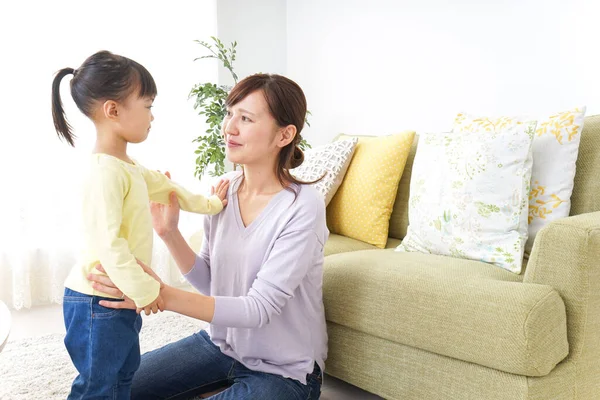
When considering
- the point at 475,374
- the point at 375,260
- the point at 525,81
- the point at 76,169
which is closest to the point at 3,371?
the point at 76,169

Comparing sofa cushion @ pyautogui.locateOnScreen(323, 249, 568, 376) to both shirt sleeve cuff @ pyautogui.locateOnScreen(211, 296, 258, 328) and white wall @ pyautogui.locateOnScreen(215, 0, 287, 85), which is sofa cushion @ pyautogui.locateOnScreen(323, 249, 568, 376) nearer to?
shirt sleeve cuff @ pyautogui.locateOnScreen(211, 296, 258, 328)

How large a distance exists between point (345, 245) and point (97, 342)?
1188mm

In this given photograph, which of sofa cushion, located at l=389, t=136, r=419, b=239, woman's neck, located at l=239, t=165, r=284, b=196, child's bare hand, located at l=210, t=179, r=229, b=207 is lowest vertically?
sofa cushion, located at l=389, t=136, r=419, b=239

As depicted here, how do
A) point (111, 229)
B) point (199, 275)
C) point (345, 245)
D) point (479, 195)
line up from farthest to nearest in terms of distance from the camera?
point (345, 245), point (479, 195), point (199, 275), point (111, 229)

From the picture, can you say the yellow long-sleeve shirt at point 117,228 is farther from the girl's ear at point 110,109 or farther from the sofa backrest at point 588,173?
the sofa backrest at point 588,173

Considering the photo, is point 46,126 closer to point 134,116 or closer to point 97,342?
point 134,116

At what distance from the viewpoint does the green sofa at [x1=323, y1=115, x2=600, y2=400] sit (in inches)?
62.2

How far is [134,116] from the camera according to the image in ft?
4.86

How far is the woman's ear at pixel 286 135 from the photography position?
1718 mm

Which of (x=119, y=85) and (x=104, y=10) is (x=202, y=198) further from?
(x=104, y=10)

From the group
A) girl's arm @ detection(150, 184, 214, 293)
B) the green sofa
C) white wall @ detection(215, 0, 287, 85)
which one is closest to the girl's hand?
girl's arm @ detection(150, 184, 214, 293)

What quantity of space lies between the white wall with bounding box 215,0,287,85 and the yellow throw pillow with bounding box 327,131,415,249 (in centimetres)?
158

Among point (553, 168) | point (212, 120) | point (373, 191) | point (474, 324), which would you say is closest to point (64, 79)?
point (212, 120)

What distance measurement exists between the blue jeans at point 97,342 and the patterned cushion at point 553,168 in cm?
136
